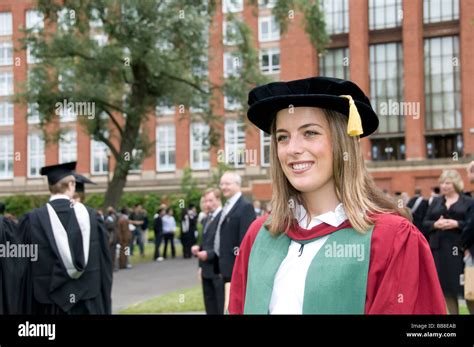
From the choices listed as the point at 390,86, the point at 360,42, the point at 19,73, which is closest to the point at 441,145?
the point at 390,86

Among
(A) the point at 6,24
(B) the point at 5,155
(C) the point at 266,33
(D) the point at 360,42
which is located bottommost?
(B) the point at 5,155

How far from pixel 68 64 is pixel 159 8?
8.88ft

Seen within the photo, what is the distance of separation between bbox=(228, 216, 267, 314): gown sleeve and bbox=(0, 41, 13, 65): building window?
16.3 metres

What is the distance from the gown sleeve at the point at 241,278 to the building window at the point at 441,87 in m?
28.6

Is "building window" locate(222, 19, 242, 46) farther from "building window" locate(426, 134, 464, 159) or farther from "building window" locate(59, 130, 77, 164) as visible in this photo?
"building window" locate(426, 134, 464, 159)

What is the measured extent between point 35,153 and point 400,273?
28037 mm

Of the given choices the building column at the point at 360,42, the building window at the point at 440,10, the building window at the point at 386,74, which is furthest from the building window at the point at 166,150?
the building window at the point at 440,10

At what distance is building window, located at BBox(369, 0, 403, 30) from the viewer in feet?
94.9

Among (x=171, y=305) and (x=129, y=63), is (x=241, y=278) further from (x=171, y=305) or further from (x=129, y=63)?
(x=129, y=63)

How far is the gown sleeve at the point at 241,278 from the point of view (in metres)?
1.90

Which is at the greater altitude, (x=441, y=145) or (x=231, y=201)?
(x=441, y=145)

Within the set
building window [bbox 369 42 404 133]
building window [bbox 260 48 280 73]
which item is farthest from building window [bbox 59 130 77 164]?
building window [bbox 369 42 404 133]

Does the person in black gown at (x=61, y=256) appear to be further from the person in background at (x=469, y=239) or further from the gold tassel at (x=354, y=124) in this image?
the gold tassel at (x=354, y=124)

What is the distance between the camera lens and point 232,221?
5766mm
